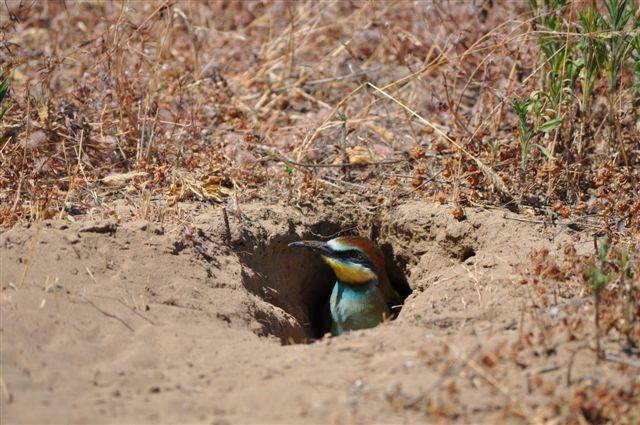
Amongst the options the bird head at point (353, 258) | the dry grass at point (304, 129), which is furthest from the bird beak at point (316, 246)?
the dry grass at point (304, 129)

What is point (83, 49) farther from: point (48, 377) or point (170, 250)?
point (48, 377)

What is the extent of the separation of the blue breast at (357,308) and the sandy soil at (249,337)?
481 millimetres

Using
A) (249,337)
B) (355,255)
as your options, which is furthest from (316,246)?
(249,337)

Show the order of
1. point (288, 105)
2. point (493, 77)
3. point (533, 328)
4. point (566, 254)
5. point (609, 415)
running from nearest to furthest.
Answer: point (609, 415), point (533, 328), point (566, 254), point (493, 77), point (288, 105)

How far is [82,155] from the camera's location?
5.32 meters

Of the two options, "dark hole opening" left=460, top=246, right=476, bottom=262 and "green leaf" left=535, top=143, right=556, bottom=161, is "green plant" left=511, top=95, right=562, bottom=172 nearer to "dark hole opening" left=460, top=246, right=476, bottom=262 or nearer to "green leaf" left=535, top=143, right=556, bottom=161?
"green leaf" left=535, top=143, right=556, bottom=161

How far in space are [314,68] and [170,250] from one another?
2770 mm

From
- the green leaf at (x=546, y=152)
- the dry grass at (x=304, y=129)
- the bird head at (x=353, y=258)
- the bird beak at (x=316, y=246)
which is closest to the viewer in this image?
the green leaf at (x=546, y=152)

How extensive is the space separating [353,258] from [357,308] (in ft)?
1.16

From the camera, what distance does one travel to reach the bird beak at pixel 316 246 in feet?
17.0

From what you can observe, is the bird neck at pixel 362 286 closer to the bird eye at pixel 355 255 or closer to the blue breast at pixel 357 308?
the blue breast at pixel 357 308

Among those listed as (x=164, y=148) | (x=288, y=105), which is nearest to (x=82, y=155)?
(x=164, y=148)

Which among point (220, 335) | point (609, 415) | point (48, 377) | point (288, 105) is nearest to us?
point (609, 415)

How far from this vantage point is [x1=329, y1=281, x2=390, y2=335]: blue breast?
5.61 metres
